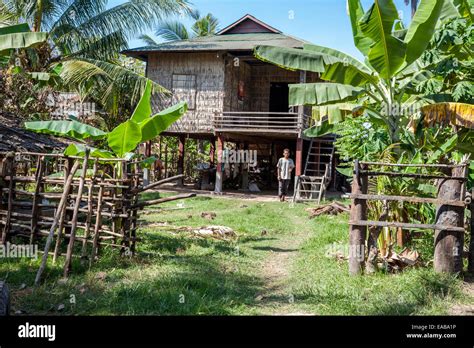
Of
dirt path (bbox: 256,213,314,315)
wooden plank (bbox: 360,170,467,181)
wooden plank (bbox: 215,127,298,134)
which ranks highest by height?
wooden plank (bbox: 215,127,298,134)

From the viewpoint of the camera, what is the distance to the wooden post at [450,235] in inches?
228

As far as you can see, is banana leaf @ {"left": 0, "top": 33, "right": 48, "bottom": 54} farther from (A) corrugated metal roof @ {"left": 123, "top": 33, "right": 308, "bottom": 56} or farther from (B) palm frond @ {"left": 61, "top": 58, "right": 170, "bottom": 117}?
(A) corrugated metal roof @ {"left": 123, "top": 33, "right": 308, "bottom": 56}

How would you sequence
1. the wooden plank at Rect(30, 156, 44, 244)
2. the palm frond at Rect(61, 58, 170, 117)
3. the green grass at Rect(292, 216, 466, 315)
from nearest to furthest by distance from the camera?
1. the green grass at Rect(292, 216, 466, 315)
2. the wooden plank at Rect(30, 156, 44, 244)
3. the palm frond at Rect(61, 58, 170, 117)

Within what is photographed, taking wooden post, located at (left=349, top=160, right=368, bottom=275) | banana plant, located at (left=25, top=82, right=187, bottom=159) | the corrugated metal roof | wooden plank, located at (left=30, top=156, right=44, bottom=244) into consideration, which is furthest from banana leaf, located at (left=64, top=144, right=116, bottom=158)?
the corrugated metal roof

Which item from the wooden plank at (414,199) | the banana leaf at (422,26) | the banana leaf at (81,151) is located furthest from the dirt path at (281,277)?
the banana leaf at (422,26)

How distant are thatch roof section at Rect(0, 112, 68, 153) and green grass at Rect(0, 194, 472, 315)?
3.07m

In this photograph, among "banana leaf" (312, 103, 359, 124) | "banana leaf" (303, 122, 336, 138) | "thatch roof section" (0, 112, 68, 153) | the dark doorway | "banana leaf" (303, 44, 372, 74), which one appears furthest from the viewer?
the dark doorway

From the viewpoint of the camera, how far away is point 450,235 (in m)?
5.82

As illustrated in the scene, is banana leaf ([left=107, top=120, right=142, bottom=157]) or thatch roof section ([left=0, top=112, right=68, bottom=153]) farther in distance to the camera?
thatch roof section ([left=0, top=112, right=68, bottom=153])

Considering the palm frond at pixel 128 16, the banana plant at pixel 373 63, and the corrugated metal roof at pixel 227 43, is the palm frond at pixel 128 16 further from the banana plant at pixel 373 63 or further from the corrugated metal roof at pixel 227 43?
the banana plant at pixel 373 63

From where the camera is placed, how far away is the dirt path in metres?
5.01

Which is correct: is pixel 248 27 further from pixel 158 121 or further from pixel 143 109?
pixel 158 121

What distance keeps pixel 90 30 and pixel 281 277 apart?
473 inches

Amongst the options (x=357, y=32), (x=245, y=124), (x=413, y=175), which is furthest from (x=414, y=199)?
(x=245, y=124)
